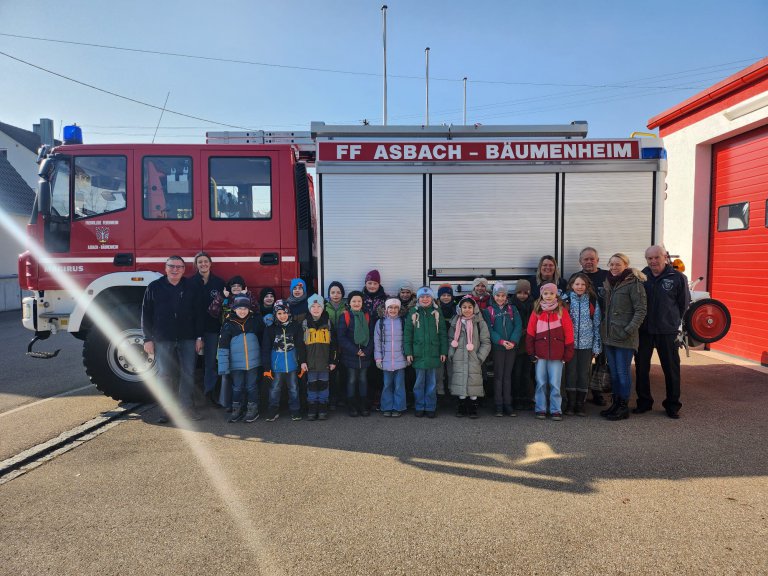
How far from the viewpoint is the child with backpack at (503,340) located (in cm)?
527

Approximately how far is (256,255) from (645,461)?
4.32 meters

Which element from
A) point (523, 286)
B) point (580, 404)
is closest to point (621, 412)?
point (580, 404)

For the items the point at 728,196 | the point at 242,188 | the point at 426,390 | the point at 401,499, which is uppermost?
the point at 728,196

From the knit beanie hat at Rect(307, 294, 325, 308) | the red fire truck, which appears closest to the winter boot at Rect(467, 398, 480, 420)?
the red fire truck

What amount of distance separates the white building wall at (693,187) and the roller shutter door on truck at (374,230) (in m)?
6.01

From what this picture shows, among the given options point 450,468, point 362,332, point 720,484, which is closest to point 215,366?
point 362,332

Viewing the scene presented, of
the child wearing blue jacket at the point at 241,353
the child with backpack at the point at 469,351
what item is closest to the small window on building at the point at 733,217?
the child with backpack at the point at 469,351

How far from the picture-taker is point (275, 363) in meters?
5.18

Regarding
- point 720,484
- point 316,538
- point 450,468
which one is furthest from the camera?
point 450,468

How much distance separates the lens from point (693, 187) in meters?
8.87

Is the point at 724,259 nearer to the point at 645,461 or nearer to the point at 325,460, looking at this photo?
the point at 645,461

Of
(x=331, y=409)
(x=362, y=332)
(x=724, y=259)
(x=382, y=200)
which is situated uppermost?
(x=382, y=200)

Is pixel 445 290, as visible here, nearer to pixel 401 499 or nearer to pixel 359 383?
pixel 359 383

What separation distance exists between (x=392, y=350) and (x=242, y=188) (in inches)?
99.0
